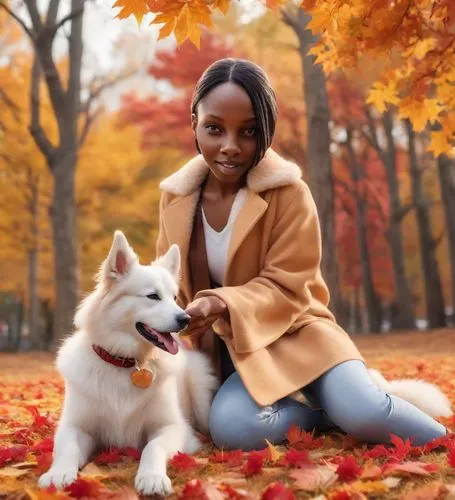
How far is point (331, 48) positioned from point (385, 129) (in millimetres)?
11833

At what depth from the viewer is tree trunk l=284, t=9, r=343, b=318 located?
9008mm

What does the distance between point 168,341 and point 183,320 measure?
0.46 feet

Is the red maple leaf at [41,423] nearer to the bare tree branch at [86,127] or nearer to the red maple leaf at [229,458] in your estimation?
the red maple leaf at [229,458]

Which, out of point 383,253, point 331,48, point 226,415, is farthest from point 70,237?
point 383,253

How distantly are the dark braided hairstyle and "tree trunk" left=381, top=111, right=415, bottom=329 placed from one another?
12.7 m

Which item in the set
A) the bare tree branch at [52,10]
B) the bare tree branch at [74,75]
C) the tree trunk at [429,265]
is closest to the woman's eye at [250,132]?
the bare tree branch at [74,75]

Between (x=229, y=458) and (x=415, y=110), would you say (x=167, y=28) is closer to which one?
(x=229, y=458)

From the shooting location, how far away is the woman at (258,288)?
3225 millimetres

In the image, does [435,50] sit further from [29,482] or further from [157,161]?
[157,161]

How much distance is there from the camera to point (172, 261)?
3312 mm

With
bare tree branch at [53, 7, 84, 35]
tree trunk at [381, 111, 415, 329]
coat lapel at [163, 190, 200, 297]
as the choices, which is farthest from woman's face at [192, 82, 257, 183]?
tree trunk at [381, 111, 415, 329]

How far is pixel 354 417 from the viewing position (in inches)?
124

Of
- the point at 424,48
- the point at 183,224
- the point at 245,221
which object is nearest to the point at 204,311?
the point at 245,221

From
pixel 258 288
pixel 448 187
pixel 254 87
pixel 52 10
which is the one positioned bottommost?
pixel 258 288
